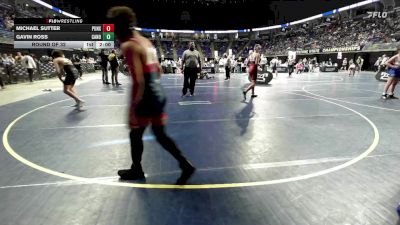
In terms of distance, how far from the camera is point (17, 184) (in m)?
3.18

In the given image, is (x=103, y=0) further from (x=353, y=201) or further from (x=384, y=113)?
(x=353, y=201)

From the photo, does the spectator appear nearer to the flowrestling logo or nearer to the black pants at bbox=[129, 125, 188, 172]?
the black pants at bbox=[129, 125, 188, 172]

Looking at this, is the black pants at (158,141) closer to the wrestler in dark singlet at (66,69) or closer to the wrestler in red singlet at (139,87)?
the wrestler in red singlet at (139,87)

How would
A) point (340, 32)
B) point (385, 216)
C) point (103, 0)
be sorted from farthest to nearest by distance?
point (103, 0)
point (340, 32)
point (385, 216)

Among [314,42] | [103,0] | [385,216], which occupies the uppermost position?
[103,0]

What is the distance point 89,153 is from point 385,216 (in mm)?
3731

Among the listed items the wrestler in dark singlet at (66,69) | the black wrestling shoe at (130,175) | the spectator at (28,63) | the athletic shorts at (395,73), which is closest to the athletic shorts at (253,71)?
the athletic shorts at (395,73)

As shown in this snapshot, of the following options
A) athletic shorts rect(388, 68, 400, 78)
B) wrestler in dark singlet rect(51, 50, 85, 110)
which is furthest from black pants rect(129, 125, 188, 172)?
athletic shorts rect(388, 68, 400, 78)

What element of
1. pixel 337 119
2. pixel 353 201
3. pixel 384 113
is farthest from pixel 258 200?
pixel 384 113

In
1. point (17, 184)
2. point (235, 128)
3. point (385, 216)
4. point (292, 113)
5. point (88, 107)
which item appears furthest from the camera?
point (88, 107)
